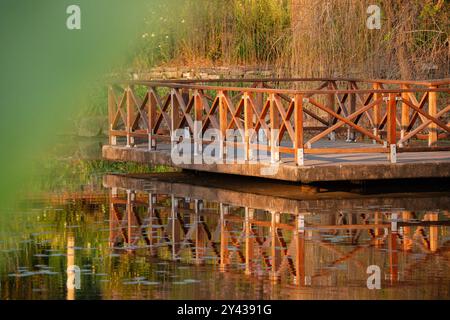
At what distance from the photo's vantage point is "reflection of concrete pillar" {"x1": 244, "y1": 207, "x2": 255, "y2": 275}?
1422 centimetres

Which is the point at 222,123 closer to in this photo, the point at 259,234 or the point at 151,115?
the point at 151,115

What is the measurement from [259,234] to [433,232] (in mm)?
1823

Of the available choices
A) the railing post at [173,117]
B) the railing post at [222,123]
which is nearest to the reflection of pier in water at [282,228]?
the railing post at [222,123]

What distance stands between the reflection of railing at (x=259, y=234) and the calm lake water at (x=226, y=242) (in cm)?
1

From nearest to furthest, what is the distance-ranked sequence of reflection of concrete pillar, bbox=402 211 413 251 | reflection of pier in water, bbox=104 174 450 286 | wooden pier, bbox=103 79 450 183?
reflection of pier in water, bbox=104 174 450 286
reflection of concrete pillar, bbox=402 211 413 251
wooden pier, bbox=103 79 450 183

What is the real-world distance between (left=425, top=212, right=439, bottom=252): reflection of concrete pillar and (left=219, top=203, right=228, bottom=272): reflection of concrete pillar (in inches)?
79.2

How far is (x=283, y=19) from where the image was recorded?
33031mm

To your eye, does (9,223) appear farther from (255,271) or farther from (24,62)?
(255,271)

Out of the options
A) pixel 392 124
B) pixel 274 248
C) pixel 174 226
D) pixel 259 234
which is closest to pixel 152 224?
pixel 174 226

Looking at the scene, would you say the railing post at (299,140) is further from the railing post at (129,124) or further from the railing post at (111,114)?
the railing post at (111,114)

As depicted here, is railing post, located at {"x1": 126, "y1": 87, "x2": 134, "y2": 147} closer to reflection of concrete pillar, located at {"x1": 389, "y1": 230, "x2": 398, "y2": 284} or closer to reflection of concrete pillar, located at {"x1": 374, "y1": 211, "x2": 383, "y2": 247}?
reflection of concrete pillar, located at {"x1": 374, "y1": 211, "x2": 383, "y2": 247}

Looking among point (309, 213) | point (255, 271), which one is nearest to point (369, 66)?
point (309, 213)

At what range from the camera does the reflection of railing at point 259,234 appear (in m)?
14.4

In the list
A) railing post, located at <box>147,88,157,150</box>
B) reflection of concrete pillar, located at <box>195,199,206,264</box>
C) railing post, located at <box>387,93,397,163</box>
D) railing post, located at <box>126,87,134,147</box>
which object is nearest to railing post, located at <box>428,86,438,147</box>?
railing post, located at <box>387,93,397,163</box>
